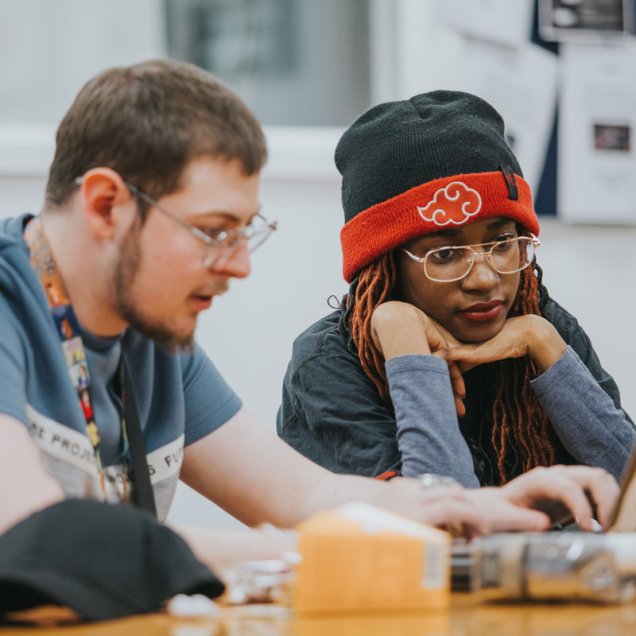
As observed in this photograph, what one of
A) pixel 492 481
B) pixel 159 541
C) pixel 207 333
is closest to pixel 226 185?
pixel 159 541

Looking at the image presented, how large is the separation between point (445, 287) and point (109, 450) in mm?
714

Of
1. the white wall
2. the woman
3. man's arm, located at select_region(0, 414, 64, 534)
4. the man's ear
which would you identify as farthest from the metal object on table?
the white wall

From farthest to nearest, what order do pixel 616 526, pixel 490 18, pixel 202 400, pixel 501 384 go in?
pixel 490 18
pixel 501 384
pixel 202 400
pixel 616 526

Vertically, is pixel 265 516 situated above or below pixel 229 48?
below

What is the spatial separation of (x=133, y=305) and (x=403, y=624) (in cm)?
67

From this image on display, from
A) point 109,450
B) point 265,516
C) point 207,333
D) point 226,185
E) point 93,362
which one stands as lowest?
point 207,333

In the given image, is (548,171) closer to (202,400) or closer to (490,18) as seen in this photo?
(490,18)

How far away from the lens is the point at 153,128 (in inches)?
55.0

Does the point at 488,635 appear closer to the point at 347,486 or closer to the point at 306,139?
the point at 347,486

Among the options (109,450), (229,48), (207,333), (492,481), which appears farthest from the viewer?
(229,48)

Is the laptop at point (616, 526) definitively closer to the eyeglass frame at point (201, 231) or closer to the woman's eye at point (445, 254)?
the eyeglass frame at point (201, 231)

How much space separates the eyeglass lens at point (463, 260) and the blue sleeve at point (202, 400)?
0.46 metres

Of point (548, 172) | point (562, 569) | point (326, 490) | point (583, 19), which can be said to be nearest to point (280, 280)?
point (548, 172)

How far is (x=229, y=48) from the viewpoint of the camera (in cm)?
311
